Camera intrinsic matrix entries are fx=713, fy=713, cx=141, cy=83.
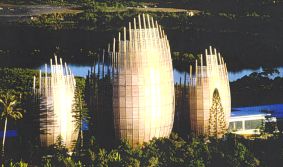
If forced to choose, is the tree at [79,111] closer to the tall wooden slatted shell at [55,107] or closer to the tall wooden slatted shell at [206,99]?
the tall wooden slatted shell at [55,107]

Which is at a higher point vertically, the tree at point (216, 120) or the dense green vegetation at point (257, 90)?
the dense green vegetation at point (257, 90)

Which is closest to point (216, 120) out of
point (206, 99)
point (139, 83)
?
point (206, 99)

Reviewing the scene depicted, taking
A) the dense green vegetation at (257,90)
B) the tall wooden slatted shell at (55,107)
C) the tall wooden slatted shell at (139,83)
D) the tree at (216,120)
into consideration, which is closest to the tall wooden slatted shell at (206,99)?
the tree at (216,120)

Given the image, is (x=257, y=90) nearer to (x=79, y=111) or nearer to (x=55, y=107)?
(x=79, y=111)

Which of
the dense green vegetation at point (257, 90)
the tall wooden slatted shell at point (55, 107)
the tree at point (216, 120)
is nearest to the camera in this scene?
the tall wooden slatted shell at point (55, 107)

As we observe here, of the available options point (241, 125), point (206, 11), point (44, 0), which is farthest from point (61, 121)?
point (44, 0)

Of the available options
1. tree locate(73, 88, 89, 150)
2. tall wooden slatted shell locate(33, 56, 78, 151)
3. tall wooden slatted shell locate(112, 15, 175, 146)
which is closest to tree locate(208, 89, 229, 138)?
tall wooden slatted shell locate(112, 15, 175, 146)

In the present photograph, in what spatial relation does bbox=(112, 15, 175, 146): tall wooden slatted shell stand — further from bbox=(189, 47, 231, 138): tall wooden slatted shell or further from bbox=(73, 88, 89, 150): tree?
bbox=(189, 47, 231, 138): tall wooden slatted shell
